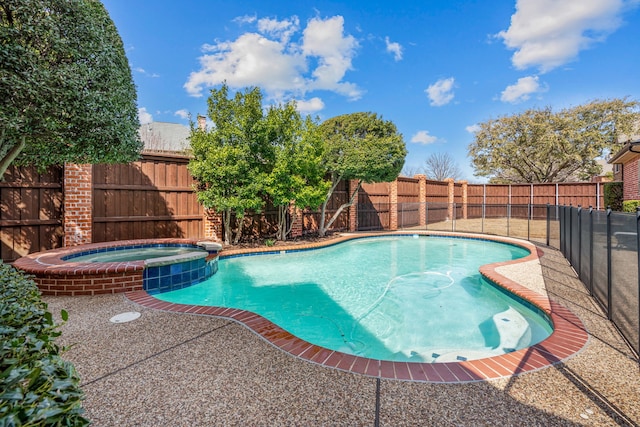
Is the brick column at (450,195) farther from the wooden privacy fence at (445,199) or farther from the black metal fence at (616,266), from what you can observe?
the black metal fence at (616,266)

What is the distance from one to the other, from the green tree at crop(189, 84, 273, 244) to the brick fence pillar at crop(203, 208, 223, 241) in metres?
0.61

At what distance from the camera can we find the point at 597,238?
13.7ft

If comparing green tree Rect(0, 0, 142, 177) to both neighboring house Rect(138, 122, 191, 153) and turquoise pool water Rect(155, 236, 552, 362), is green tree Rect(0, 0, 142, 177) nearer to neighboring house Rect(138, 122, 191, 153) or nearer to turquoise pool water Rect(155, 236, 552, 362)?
turquoise pool water Rect(155, 236, 552, 362)

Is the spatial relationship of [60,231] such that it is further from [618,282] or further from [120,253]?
[618,282]

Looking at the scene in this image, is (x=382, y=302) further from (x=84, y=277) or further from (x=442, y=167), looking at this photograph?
(x=442, y=167)

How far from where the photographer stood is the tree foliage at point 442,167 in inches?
1438

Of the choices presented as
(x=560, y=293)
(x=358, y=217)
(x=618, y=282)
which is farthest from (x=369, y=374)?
(x=358, y=217)

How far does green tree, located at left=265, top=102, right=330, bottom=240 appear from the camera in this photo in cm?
868

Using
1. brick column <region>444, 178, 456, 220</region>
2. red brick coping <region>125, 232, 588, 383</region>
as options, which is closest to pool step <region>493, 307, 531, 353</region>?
red brick coping <region>125, 232, 588, 383</region>

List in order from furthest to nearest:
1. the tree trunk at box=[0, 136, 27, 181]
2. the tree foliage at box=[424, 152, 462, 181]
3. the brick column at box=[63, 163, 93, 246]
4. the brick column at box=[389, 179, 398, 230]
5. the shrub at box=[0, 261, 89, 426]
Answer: the tree foliage at box=[424, 152, 462, 181], the brick column at box=[389, 179, 398, 230], the brick column at box=[63, 163, 93, 246], the tree trunk at box=[0, 136, 27, 181], the shrub at box=[0, 261, 89, 426]

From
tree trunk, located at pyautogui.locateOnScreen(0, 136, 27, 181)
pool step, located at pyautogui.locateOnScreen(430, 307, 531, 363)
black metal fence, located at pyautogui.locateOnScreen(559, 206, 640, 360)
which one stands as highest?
tree trunk, located at pyautogui.locateOnScreen(0, 136, 27, 181)

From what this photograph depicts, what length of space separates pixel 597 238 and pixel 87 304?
701cm

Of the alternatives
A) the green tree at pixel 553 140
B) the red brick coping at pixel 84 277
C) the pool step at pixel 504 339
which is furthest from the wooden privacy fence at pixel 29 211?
the green tree at pixel 553 140

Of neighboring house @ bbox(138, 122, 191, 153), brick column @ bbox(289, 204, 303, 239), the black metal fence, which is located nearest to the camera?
the black metal fence
